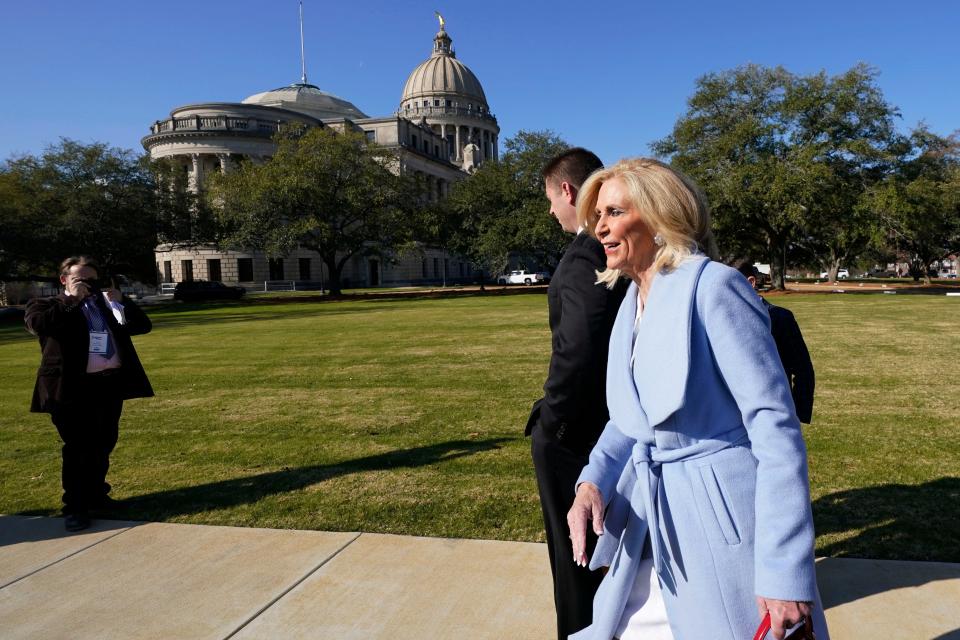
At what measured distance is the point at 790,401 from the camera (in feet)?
5.43

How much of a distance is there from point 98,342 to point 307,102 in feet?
312

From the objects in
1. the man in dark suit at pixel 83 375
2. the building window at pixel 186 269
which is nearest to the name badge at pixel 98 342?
the man in dark suit at pixel 83 375

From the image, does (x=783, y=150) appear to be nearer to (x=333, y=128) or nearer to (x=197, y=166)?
(x=333, y=128)

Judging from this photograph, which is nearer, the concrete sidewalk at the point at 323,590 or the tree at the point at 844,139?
the concrete sidewalk at the point at 323,590

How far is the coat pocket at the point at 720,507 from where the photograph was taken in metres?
1.68

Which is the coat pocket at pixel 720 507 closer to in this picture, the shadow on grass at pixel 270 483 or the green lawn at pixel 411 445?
the green lawn at pixel 411 445

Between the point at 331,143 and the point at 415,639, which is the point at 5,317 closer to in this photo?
the point at 331,143

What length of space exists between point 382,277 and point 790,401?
7847 centimetres

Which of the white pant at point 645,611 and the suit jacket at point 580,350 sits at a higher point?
the suit jacket at point 580,350

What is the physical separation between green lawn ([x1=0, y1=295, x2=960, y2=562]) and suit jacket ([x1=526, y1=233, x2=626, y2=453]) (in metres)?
1.90

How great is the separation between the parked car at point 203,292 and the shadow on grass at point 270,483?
43.7 m

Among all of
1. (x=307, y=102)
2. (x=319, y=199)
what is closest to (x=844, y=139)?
(x=319, y=199)

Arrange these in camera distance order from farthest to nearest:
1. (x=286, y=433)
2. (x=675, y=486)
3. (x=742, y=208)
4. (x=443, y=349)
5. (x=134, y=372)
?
(x=742, y=208)
(x=443, y=349)
(x=286, y=433)
(x=134, y=372)
(x=675, y=486)

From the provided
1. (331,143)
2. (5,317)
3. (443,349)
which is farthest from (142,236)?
(443,349)
